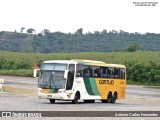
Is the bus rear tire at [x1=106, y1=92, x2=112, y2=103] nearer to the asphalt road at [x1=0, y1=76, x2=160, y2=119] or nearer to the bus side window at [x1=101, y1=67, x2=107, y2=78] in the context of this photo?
the asphalt road at [x1=0, y1=76, x2=160, y2=119]

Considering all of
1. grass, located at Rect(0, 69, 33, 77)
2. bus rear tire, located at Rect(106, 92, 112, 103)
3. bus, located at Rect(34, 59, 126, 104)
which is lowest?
grass, located at Rect(0, 69, 33, 77)

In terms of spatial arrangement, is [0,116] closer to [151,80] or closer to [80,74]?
[80,74]

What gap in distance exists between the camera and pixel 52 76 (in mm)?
33594

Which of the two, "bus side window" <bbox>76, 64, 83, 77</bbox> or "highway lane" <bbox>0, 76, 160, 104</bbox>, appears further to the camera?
"highway lane" <bbox>0, 76, 160, 104</bbox>

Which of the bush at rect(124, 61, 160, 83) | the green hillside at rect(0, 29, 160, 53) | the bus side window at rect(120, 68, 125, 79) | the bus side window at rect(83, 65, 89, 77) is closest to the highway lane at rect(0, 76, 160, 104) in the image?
the bus side window at rect(120, 68, 125, 79)

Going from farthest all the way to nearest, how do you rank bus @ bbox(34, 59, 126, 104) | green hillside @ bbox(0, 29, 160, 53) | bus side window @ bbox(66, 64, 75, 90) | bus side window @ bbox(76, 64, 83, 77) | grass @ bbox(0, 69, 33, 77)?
green hillside @ bbox(0, 29, 160, 53) < grass @ bbox(0, 69, 33, 77) < bus side window @ bbox(76, 64, 83, 77) < bus side window @ bbox(66, 64, 75, 90) < bus @ bbox(34, 59, 126, 104)

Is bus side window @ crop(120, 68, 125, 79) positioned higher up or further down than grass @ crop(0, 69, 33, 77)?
higher up

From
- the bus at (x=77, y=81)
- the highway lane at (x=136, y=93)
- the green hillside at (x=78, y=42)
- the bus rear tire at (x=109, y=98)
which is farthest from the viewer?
the green hillside at (x=78, y=42)

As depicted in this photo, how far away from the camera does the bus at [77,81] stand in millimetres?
33281

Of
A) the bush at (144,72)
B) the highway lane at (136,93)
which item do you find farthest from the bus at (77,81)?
the bush at (144,72)

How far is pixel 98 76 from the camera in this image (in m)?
37.8

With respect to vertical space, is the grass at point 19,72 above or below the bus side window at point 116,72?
below

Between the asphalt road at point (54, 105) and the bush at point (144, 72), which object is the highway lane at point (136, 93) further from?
the bush at point (144, 72)

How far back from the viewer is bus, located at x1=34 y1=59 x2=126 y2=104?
33.3 m
